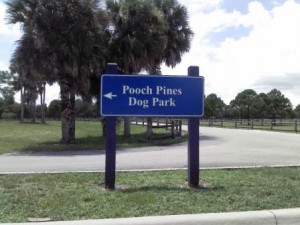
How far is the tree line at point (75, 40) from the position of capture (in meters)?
21.7

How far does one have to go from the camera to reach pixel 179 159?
14750mm

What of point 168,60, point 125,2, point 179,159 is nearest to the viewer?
point 179,159

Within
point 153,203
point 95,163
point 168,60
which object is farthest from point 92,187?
point 168,60

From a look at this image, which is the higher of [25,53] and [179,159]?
[25,53]

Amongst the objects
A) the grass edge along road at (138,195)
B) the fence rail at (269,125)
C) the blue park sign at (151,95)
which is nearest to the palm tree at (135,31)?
the fence rail at (269,125)

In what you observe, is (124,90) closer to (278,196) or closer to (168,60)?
(278,196)

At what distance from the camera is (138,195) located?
779 centimetres

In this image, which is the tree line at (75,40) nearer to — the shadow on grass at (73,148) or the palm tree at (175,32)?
the shadow on grass at (73,148)

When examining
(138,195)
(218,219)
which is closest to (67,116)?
(138,195)

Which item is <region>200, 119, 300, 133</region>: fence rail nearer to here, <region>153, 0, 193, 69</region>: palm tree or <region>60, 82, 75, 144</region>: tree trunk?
<region>153, 0, 193, 69</region>: palm tree

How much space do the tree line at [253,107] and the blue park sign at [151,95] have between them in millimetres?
77186

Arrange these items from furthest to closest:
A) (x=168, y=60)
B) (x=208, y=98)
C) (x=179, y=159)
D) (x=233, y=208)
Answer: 1. (x=208, y=98)
2. (x=168, y=60)
3. (x=179, y=159)
4. (x=233, y=208)

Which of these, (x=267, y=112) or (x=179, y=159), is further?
(x=267, y=112)

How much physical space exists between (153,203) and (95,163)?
6471 millimetres
